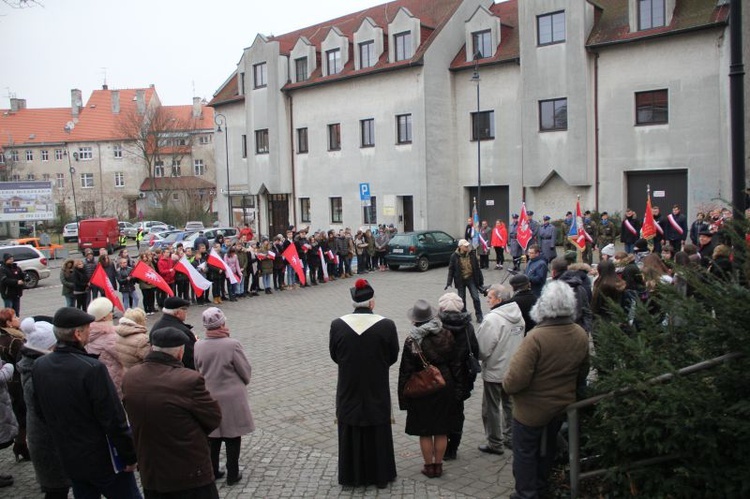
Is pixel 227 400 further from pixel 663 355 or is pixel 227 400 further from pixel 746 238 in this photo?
pixel 746 238

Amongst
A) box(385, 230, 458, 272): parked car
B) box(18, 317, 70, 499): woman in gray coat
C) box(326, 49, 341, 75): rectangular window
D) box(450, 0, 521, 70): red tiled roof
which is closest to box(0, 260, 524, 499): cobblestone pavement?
box(18, 317, 70, 499): woman in gray coat

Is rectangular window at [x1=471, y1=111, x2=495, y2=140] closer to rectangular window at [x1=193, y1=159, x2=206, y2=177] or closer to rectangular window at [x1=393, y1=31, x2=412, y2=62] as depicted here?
rectangular window at [x1=393, y1=31, x2=412, y2=62]

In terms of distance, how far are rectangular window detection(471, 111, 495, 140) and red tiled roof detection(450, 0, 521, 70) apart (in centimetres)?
234

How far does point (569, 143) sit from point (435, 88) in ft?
24.6

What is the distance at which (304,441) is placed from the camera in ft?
26.7

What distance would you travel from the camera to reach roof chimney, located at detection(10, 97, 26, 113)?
3585 inches

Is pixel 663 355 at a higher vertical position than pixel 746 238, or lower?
lower

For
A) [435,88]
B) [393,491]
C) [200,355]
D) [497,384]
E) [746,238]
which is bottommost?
[393,491]

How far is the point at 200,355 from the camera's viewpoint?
267 inches

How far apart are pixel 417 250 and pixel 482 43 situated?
12.6 meters

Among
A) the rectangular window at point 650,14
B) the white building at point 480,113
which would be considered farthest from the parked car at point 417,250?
the rectangular window at point 650,14

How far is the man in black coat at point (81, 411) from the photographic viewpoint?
196 inches

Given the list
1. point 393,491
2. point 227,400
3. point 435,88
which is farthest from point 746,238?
point 435,88

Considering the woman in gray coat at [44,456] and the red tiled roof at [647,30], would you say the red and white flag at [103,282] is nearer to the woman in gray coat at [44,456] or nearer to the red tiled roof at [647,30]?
the woman in gray coat at [44,456]
